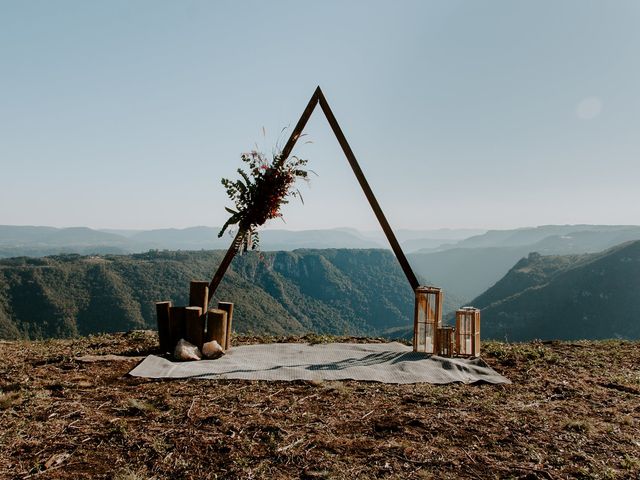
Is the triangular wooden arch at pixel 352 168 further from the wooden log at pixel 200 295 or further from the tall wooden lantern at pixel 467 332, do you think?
the tall wooden lantern at pixel 467 332

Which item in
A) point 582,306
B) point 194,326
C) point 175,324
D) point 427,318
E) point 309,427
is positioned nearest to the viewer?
point 309,427

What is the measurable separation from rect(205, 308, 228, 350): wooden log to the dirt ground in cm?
164

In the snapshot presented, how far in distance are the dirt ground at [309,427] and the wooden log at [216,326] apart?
5.36ft

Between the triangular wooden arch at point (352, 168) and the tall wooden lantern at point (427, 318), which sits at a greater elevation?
the triangular wooden arch at point (352, 168)

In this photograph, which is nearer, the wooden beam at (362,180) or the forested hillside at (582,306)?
the wooden beam at (362,180)

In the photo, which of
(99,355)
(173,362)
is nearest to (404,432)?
(173,362)

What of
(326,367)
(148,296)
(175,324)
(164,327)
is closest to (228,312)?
(175,324)

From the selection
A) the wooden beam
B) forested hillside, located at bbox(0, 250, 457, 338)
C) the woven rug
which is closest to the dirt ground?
the woven rug

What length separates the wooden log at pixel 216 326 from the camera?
8.60 m

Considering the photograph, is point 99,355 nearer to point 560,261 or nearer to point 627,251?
point 627,251

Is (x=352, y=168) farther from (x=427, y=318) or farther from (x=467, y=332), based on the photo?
(x=467, y=332)

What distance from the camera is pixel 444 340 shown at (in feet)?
28.7

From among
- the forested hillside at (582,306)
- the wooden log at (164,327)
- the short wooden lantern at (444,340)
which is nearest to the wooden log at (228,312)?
the wooden log at (164,327)

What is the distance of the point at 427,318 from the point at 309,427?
4.73 metres
